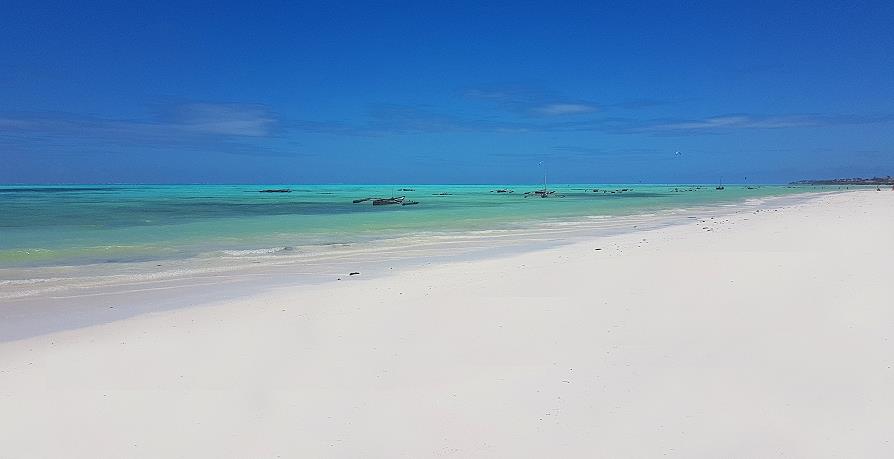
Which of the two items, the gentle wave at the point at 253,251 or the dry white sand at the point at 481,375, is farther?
the gentle wave at the point at 253,251

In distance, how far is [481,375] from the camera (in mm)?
4500

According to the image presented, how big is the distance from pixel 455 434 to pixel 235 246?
46.9ft

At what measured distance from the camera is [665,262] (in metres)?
9.98

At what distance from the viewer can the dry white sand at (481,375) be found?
3.45 meters

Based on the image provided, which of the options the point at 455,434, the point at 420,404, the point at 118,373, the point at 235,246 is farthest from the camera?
the point at 235,246

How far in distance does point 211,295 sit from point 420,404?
18.4 feet

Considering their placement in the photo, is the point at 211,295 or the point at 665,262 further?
the point at 665,262

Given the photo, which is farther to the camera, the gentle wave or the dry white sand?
the gentle wave

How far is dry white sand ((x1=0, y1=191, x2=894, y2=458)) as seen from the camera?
3.45 metres

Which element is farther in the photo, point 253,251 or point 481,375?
point 253,251

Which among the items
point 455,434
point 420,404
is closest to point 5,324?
point 420,404

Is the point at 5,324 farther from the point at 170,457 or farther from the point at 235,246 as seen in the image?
the point at 235,246

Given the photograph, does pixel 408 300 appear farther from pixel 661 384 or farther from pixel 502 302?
pixel 661 384

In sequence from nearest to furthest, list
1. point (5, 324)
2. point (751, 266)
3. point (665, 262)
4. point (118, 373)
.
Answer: point (118, 373) → point (5, 324) → point (751, 266) → point (665, 262)
